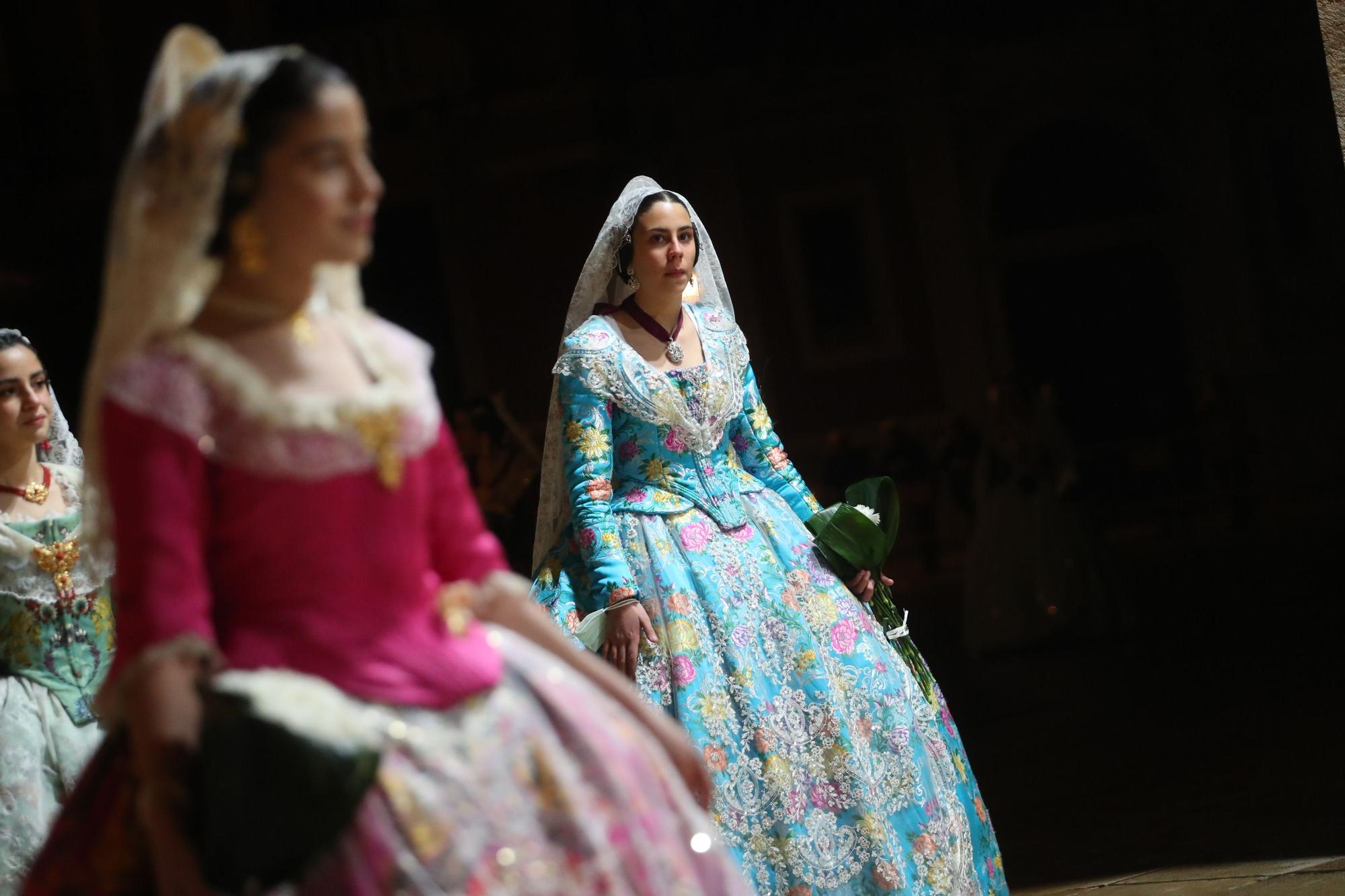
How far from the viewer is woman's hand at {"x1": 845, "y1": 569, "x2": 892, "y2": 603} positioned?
4.16 meters

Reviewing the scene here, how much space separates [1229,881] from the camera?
4.40m

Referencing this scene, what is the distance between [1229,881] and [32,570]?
9.79 ft

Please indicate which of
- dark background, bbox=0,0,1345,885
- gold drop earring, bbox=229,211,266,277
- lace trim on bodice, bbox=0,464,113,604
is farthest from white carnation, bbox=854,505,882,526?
dark background, bbox=0,0,1345,885

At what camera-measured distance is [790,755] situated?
385 cm

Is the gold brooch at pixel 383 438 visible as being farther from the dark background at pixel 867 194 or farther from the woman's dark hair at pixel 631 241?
the dark background at pixel 867 194

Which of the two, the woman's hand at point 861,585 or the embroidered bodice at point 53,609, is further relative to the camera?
the woman's hand at point 861,585

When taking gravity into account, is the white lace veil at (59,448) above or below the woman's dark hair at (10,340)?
below

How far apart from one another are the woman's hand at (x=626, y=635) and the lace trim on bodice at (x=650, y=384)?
1.72ft

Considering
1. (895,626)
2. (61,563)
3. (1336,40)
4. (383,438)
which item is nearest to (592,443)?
(895,626)

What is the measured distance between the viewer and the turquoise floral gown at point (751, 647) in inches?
150

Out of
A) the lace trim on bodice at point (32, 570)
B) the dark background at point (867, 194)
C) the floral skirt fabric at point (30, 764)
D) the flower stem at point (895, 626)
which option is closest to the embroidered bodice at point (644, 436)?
the flower stem at point (895, 626)

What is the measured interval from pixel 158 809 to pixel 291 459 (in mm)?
396

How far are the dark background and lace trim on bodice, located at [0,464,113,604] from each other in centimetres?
1199

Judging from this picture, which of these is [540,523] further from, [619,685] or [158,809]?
[158,809]
